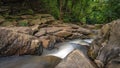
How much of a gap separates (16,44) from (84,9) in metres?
21.5

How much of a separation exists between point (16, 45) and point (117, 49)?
17.4 feet

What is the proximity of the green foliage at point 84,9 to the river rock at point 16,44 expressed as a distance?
12.9 meters

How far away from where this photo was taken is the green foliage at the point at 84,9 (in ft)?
74.8

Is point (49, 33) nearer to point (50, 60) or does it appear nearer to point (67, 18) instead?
point (50, 60)

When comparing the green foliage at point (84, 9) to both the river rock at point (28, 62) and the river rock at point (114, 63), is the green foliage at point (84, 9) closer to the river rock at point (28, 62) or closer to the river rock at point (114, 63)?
the river rock at point (28, 62)

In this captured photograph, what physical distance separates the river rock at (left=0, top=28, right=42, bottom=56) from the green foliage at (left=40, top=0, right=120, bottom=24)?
508 inches

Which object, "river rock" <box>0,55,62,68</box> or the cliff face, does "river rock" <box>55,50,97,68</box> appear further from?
Answer: the cliff face

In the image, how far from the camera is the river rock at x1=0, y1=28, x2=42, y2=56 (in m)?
9.49

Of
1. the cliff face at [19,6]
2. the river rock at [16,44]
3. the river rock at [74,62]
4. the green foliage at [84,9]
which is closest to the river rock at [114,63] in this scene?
the river rock at [74,62]

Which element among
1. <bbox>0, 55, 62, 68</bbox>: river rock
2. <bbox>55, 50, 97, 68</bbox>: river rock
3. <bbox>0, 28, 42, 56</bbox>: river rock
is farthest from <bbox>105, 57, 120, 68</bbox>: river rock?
<bbox>0, 28, 42, 56</bbox>: river rock

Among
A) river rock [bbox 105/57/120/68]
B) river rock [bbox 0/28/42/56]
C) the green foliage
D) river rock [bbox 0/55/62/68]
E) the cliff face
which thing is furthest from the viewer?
the green foliage

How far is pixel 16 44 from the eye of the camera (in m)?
9.75

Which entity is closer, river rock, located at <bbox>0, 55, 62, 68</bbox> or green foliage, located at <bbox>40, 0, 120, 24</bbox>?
river rock, located at <bbox>0, 55, 62, 68</bbox>

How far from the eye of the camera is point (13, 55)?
9695mm
